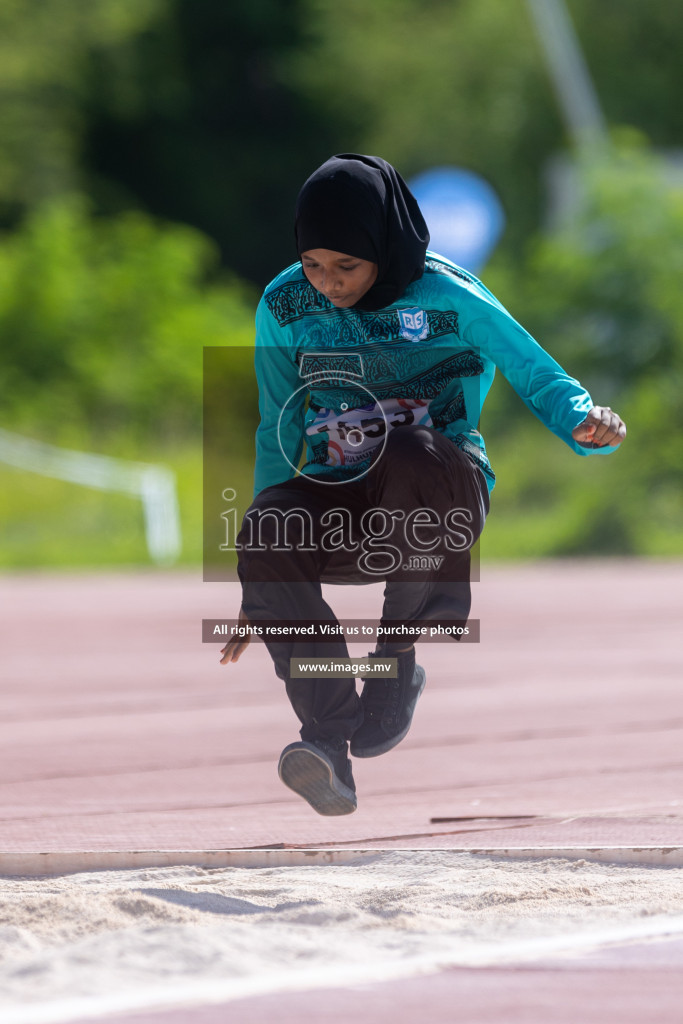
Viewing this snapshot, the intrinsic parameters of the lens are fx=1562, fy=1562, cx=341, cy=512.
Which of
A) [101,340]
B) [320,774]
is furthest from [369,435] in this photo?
[101,340]

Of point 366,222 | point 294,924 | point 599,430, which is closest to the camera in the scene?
point 294,924

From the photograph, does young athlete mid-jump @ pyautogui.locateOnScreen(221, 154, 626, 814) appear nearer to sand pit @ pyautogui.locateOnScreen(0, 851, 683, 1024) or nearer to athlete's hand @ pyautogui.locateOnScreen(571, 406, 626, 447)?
athlete's hand @ pyautogui.locateOnScreen(571, 406, 626, 447)

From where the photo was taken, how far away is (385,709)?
12.5 feet

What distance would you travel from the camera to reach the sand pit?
2.76m

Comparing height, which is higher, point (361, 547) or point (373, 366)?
point (373, 366)

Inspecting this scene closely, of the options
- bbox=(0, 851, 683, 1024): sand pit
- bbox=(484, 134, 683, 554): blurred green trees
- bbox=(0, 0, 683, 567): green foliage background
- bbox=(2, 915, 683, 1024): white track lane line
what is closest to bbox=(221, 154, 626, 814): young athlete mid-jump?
bbox=(0, 851, 683, 1024): sand pit

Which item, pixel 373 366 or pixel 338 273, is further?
pixel 373 366

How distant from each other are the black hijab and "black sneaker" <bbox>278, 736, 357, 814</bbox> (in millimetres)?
1080

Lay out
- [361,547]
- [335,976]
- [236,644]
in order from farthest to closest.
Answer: [236,644] < [361,547] < [335,976]

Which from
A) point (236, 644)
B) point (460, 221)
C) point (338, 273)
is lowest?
point (236, 644)

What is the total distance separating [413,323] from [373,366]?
5.7 inches

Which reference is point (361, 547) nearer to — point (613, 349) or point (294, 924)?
point (294, 924)

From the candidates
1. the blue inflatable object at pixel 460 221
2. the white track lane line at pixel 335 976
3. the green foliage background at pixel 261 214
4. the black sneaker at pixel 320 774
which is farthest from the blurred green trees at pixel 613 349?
the white track lane line at pixel 335 976

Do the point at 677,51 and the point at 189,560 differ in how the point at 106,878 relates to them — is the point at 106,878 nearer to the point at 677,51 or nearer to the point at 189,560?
the point at 189,560
